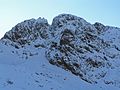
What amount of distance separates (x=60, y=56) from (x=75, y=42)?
526 centimetres

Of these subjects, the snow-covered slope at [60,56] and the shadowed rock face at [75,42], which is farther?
the shadowed rock face at [75,42]

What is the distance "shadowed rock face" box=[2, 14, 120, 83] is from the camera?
46125 mm

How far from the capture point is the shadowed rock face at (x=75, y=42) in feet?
151

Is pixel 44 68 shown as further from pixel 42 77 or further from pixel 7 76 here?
pixel 7 76

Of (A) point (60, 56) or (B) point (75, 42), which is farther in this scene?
(B) point (75, 42)

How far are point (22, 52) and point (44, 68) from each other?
7956 millimetres

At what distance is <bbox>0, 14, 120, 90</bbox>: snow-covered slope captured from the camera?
37.1m

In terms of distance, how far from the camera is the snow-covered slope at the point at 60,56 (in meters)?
37.1

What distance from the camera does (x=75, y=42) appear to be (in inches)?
2000

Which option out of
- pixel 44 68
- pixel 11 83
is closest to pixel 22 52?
pixel 44 68

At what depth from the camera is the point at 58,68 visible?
4466 cm

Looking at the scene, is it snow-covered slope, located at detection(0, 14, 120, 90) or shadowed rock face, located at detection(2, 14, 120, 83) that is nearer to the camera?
snow-covered slope, located at detection(0, 14, 120, 90)

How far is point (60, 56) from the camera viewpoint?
1837 inches

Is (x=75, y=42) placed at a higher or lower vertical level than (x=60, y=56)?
higher
